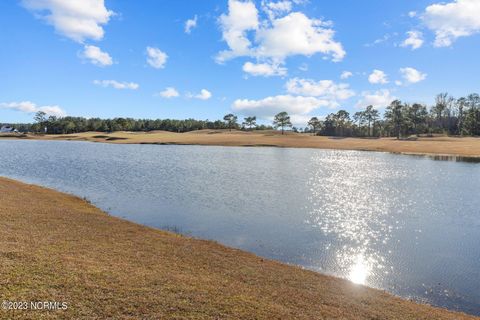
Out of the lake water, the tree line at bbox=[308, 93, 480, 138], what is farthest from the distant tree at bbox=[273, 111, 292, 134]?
the lake water

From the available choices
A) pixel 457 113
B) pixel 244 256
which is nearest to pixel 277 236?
pixel 244 256

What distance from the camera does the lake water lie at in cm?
1543

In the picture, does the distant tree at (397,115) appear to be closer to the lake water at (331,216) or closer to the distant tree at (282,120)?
the distant tree at (282,120)

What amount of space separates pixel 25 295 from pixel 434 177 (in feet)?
165

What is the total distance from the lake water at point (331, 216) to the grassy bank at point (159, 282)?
9.15 feet

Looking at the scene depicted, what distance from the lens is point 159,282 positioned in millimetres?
10508

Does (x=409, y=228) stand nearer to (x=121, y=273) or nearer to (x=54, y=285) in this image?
(x=121, y=273)

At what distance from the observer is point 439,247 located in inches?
738

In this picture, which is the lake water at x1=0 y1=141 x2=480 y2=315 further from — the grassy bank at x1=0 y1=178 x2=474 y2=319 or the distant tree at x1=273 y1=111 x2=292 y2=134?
the distant tree at x1=273 y1=111 x2=292 y2=134

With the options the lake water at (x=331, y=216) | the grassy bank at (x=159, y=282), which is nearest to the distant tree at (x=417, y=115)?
the lake water at (x=331, y=216)

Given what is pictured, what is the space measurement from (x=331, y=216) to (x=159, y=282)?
17.0 meters

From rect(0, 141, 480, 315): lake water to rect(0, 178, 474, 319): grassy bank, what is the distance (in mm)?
2788

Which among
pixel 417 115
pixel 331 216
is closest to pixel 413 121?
pixel 417 115

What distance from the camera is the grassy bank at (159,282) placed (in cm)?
882
